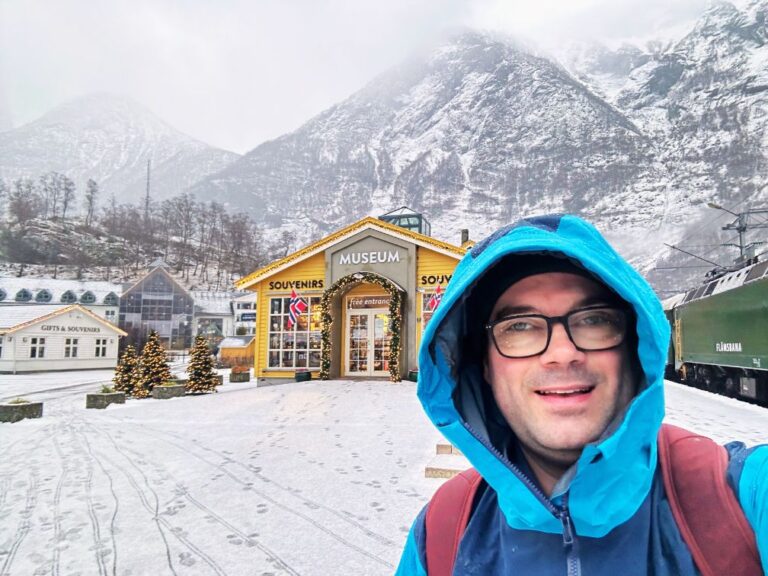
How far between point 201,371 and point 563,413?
1506 cm

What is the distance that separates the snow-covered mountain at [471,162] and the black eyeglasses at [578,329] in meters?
133

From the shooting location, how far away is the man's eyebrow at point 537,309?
1.19m

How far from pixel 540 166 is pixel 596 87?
5608 centimetres

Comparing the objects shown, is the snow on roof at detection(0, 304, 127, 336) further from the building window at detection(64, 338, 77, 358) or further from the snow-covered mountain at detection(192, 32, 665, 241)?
the snow-covered mountain at detection(192, 32, 665, 241)

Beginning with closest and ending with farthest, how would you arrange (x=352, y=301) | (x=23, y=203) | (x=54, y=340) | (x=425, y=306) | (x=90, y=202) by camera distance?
(x=425, y=306), (x=352, y=301), (x=54, y=340), (x=23, y=203), (x=90, y=202)

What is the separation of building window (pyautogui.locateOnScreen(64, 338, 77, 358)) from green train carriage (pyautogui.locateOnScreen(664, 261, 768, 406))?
117ft

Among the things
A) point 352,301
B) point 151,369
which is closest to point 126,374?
point 151,369

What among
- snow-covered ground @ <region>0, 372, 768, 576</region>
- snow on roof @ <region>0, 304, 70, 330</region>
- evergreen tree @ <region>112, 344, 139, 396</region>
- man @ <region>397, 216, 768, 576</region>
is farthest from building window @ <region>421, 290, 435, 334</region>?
snow on roof @ <region>0, 304, 70, 330</region>

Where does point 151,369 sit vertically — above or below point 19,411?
above

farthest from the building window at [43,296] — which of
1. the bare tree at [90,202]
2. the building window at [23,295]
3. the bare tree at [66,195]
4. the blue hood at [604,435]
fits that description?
the blue hood at [604,435]

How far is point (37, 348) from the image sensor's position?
1163 inches

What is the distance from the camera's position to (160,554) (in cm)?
341

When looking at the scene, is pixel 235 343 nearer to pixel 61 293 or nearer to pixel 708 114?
pixel 61 293

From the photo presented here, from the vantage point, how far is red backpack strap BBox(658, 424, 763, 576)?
874mm
